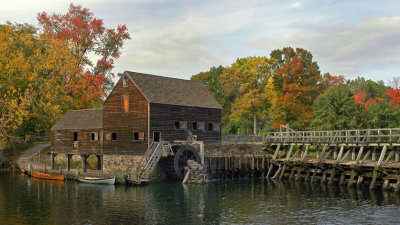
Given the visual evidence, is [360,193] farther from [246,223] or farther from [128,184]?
[128,184]

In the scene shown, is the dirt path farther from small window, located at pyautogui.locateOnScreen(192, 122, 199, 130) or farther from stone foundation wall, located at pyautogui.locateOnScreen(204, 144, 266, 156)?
stone foundation wall, located at pyautogui.locateOnScreen(204, 144, 266, 156)

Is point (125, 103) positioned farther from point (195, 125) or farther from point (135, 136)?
point (195, 125)

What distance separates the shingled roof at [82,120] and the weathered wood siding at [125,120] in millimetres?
1865

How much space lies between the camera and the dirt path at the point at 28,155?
50438mm

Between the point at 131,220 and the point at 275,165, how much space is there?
2574 cm

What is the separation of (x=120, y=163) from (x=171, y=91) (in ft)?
30.4

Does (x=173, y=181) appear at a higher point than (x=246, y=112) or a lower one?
lower

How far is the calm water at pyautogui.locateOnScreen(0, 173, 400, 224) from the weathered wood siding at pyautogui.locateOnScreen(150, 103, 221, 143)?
19.9 feet

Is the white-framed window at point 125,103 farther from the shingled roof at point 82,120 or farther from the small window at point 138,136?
the shingled roof at point 82,120

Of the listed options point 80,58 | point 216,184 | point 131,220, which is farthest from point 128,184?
point 80,58

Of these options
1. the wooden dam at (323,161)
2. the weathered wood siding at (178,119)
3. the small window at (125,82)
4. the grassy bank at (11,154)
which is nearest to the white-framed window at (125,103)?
the small window at (125,82)

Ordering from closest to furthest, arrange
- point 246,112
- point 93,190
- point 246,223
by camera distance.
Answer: point 246,223 < point 93,190 < point 246,112

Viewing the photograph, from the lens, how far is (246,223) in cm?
2214

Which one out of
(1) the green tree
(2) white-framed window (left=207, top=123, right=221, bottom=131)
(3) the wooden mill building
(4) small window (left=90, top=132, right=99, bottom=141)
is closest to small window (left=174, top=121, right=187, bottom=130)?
(3) the wooden mill building
